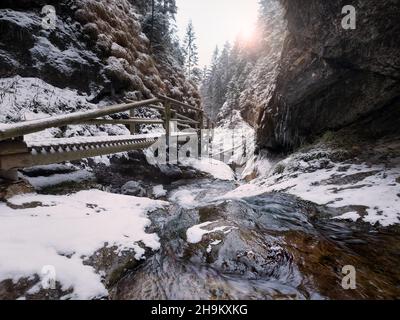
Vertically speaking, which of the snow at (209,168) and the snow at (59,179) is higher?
the snow at (209,168)

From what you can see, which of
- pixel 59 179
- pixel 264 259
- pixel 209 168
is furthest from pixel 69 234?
pixel 209 168

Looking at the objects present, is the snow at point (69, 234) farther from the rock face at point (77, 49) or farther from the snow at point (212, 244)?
the rock face at point (77, 49)

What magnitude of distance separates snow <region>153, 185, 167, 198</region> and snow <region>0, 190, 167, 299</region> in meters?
2.98

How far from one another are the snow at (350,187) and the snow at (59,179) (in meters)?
4.50

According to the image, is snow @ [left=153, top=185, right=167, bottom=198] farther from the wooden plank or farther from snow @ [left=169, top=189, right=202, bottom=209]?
the wooden plank

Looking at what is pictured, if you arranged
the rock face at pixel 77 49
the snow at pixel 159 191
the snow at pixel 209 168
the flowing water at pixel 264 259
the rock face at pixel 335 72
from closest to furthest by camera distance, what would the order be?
the flowing water at pixel 264 259
the rock face at pixel 335 72
the snow at pixel 159 191
the rock face at pixel 77 49
the snow at pixel 209 168

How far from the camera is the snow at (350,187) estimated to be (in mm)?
4129

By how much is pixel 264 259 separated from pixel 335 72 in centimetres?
708

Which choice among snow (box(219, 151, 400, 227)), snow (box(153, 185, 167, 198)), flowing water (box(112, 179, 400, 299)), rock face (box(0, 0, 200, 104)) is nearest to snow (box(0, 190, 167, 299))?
flowing water (box(112, 179, 400, 299))

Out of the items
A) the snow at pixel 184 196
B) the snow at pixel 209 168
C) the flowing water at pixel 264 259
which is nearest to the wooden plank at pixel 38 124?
the flowing water at pixel 264 259

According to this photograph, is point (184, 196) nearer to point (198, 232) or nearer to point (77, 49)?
point (198, 232)

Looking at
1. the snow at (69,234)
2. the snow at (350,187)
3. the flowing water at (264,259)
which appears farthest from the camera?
the snow at (350,187)

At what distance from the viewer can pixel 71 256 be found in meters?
2.63

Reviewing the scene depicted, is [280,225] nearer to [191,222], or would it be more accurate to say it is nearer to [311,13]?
[191,222]
